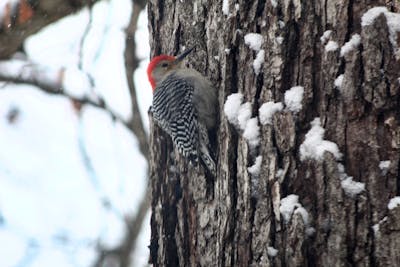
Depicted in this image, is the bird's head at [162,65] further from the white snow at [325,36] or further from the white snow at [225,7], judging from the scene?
the white snow at [325,36]

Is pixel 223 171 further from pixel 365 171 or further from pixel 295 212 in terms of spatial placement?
pixel 365 171

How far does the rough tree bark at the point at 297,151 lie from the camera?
104 inches

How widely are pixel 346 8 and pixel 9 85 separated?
12.4 feet

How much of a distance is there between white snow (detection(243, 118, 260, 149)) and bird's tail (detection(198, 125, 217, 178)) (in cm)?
42

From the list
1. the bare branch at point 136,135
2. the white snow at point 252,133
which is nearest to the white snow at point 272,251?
the white snow at point 252,133

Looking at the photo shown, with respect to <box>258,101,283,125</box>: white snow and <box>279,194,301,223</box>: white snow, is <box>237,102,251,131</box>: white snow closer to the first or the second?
<box>258,101,283,125</box>: white snow

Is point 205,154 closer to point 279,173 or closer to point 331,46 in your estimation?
point 279,173

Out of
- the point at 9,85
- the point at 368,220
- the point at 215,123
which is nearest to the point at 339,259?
the point at 368,220

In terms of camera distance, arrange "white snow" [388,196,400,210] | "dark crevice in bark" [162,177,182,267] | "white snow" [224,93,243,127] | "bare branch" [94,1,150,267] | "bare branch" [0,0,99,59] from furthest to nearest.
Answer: "bare branch" [94,1,150,267] → "bare branch" [0,0,99,59] → "dark crevice in bark" [162,177,182,267] → "white snow" [224,93,243,127] → "white snow" [388,196,400,210]

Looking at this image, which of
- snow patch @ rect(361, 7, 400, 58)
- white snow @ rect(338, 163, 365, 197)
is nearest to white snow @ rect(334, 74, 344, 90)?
snow patch @ rect(361, 7, 400, 58)

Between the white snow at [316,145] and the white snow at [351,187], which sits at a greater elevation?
the white snow at [316,145]

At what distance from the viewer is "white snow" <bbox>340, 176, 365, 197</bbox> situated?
8.68 ft

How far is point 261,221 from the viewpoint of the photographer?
284 centimetres

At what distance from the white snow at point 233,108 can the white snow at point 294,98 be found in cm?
33
